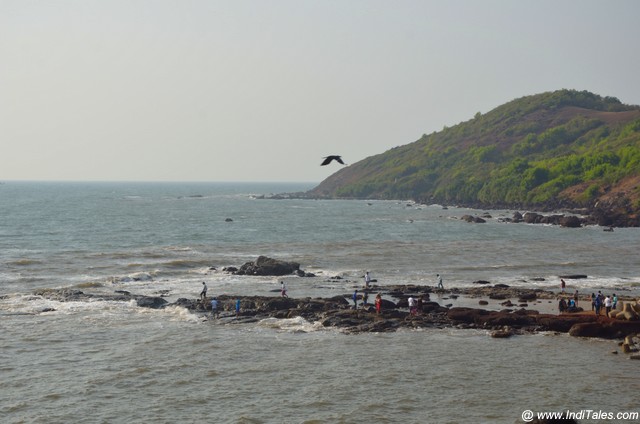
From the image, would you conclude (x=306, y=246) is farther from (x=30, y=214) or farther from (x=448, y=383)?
(x=30, y=214)

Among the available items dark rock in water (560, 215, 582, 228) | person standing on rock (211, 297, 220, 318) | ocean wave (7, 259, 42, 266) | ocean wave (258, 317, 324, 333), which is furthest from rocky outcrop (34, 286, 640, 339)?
dark rock in water (560, 215, 582, 228)

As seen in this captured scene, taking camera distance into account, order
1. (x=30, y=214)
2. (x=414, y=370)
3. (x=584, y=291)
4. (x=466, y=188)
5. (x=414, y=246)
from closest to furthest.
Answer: (x=414, y=370) < (x=584, y=291) < (x=414, y=246) < (x=30, y=214) < (x=466, y=188)

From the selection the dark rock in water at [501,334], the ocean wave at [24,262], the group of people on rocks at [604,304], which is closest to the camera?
the dark rock in water at [501,334]

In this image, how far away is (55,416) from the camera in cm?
2656

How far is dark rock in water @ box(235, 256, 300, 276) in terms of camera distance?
203ft

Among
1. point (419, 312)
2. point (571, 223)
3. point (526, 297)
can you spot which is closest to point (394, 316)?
point (419, 312)

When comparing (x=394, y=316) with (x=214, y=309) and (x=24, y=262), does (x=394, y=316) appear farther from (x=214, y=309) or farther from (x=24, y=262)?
(x=24, y=262)

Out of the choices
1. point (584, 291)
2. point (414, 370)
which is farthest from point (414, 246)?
point (414, 370)

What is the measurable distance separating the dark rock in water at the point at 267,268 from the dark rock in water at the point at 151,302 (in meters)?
15.0

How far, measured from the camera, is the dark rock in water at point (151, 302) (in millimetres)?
46403

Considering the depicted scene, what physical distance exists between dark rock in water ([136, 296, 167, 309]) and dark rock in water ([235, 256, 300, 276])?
14998 millimetres

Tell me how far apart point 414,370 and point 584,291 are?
25.8 meters

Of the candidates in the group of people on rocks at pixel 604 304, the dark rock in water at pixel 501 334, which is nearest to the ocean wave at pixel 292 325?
the dark rock in water at pixel 501 334

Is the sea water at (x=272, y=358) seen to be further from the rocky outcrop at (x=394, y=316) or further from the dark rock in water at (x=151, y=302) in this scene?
the rocky outcrop at (x=394, y=316)
